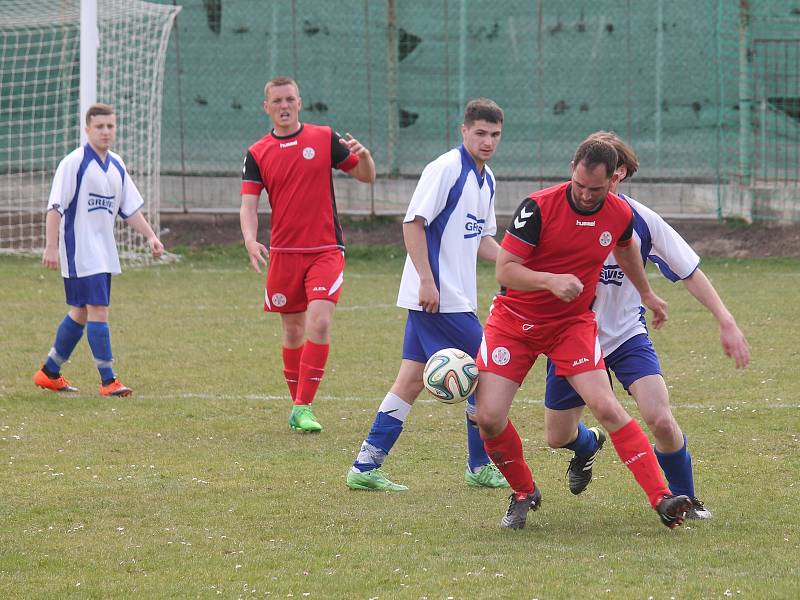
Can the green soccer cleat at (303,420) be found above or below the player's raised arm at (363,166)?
below

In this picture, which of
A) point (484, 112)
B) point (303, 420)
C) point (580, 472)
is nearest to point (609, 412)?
point (580, 472)

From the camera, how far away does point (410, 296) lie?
660 cm

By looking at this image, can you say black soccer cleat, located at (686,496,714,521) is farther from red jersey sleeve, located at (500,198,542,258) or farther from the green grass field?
red jersey sleeve, located at (500,198,542,258)

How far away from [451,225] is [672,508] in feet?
6.64

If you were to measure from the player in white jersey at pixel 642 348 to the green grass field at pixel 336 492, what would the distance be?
11.1 inches

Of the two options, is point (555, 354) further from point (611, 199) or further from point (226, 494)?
point (226, 494)

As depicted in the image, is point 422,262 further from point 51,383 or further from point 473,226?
point 51,383

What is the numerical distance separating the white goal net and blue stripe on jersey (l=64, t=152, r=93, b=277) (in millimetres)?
7126

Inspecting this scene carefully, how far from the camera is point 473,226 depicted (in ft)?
22.0

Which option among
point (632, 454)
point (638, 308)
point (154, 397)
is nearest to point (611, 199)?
point (638, 308)

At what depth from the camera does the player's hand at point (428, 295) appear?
20.8 feet

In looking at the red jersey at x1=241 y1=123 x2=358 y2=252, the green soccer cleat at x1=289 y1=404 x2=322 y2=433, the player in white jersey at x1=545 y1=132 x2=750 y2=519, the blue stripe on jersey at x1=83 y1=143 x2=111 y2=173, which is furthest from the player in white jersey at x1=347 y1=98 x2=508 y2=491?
the blue stripe on jersey at x1=83 y1=143 x2=111 y2=173

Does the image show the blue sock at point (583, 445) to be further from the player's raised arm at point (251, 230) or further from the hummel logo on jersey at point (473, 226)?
the player's raised arm at point (251, 230)

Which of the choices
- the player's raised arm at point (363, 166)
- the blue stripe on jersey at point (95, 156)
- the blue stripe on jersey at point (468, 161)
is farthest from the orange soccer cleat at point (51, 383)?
the blue stripe on jersey at point (468, 161)
